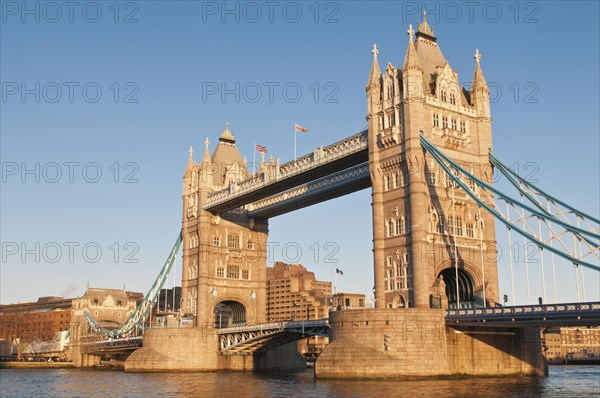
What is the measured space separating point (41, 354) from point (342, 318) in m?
107

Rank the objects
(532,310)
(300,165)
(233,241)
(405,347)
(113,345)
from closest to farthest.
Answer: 1. (532,310)
2. (405,347)
3. (300,165)
4. (233,241)
5. (113,345)

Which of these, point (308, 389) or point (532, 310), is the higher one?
point (532, 310)

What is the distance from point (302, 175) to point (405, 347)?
2610cm

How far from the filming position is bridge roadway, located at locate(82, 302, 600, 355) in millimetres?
50781

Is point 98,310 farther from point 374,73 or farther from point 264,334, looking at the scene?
point 374,73

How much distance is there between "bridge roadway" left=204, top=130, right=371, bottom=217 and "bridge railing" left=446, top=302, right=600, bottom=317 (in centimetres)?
1927

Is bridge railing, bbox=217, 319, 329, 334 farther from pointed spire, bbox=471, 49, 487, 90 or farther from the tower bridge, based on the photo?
pointed spire, bbox=471, 49, 487, 90

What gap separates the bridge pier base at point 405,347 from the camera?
57.2m

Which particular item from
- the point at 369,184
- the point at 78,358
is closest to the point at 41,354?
the point at 78,358

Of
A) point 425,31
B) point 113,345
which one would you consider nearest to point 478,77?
point 425,31

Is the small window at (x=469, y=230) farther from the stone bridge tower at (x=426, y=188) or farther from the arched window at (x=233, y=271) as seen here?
the arched window at (x=233, y=271)

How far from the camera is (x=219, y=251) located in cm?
9569

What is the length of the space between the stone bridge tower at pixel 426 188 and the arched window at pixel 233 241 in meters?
33.1

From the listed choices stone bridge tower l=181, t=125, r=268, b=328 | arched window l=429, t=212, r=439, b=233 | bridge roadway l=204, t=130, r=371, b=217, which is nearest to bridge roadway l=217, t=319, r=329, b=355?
stone bridge tower l=181, t=125, r=268, b=328
